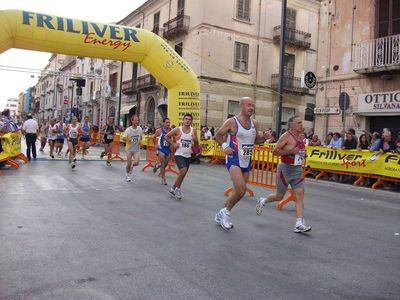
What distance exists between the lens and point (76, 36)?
543 inches

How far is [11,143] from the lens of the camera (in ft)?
43.8

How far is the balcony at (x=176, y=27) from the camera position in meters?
28.0

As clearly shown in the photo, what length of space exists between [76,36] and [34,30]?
4.24 feet

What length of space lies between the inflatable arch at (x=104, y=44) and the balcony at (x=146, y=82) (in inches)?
631

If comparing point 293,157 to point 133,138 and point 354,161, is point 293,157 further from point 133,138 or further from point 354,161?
point 354,161

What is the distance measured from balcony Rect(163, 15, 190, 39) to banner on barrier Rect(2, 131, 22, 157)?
53.7 ft

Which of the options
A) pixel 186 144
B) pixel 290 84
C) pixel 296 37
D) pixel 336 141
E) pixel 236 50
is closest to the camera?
pixel 186 144

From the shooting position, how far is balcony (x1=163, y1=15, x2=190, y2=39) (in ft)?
91.9

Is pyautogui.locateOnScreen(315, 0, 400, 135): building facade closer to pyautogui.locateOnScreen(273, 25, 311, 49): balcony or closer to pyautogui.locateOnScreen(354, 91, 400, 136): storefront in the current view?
pyautogui.locateOnScreen(354, 91, 400, 136): storefront

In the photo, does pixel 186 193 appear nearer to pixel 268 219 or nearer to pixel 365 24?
pixel 268 219

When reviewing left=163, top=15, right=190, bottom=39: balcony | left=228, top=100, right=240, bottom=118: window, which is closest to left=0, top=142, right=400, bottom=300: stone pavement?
left=228, top=100, right=240, bottom=118: window

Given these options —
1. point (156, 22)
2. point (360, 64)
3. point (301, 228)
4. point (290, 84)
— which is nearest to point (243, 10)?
point (290, 84)

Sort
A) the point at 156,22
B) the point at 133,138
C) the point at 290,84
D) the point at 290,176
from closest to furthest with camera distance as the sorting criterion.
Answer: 1. the point at 290,176
2. the point at 133,138
3. the point at 290,84
4. the point at 156,22

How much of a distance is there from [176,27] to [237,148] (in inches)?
942
